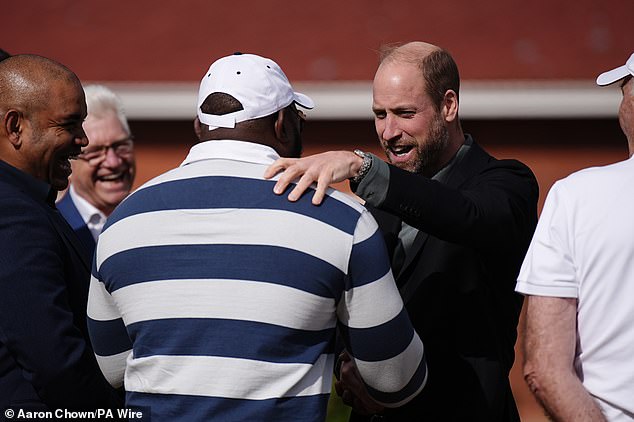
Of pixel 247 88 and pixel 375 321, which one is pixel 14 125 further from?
pixel 375 321

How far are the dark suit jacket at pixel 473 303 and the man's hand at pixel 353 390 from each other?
0.13m

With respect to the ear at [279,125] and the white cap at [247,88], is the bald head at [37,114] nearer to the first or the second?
the white cap at [247,88]

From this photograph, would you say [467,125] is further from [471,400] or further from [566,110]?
[471,400]

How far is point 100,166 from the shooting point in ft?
16.6

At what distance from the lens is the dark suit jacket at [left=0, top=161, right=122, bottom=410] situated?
2.68 meters

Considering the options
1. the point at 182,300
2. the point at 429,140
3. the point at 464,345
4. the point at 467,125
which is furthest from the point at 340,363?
→ the point at 467,125

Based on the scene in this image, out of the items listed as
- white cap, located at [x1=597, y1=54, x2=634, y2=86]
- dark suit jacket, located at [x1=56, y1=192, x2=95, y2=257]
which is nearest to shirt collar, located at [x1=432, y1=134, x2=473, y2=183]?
white cap, located at [x1=597, y1=54, x2=634, y2=86]

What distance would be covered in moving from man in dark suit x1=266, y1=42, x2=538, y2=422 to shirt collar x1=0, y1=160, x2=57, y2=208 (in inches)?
37.5

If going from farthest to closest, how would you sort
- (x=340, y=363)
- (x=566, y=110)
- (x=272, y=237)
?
1. (x=566, y=110)
2. (x=340, y=363)
3. (x=272, y=237)

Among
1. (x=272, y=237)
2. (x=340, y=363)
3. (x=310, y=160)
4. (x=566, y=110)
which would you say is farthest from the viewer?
(x=566, y=110)

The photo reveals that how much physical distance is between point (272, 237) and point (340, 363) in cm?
68

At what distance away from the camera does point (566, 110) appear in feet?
22.4

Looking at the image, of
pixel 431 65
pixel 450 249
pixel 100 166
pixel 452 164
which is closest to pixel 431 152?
pixel 452 164

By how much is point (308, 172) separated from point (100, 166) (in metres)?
2.84
